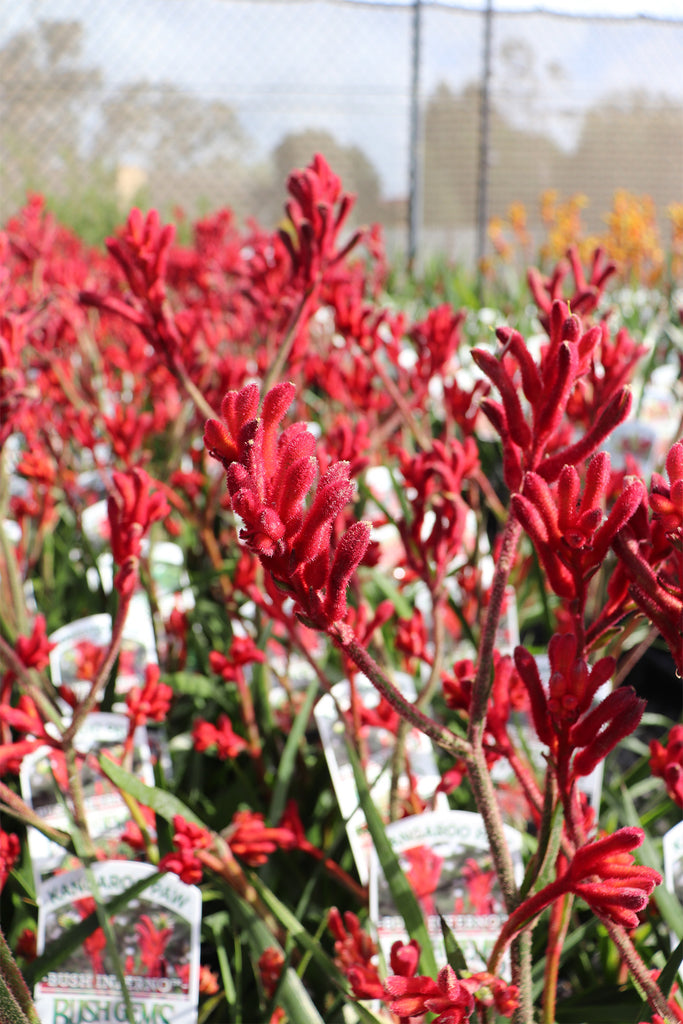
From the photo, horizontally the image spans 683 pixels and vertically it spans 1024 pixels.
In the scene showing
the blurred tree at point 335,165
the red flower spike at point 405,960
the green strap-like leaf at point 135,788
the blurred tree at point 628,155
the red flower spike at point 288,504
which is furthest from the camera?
the blurred tree at point 628,155

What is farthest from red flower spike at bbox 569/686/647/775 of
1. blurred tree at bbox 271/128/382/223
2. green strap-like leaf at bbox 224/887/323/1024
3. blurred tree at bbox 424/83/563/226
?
blurred tree at bbox 424/83/563/226

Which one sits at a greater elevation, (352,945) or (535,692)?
(535,692)

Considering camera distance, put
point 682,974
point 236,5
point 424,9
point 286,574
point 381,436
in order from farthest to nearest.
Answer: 1. point 236,5
2. point 424,9
3. point 381,436
4. point 682,974
5. point 286,574

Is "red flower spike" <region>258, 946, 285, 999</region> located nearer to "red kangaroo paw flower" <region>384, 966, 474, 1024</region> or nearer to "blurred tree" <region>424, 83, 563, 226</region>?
"red kangaroo paw flower" <region>384, 966, 474, 1024</region>

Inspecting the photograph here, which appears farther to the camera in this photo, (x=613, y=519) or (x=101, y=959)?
(x=101, y=959)

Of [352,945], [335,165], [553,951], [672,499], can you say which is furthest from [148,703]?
[335,165]

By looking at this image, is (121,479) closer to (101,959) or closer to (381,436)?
(101,959)

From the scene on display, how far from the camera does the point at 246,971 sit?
0.74 metres

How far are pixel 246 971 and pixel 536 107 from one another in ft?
27.1

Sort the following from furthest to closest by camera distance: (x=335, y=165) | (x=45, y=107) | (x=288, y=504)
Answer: (x=335, y=165), (x=45, y=107), (x=288, y=504)

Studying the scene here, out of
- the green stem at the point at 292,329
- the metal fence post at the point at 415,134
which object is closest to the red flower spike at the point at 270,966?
the green stem at the point at 292,329

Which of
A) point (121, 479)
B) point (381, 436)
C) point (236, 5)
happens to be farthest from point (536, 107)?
point (121, 479)

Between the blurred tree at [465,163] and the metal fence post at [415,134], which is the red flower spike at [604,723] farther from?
the blurred tree at [465,163]

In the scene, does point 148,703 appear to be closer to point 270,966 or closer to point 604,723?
point 270,966
